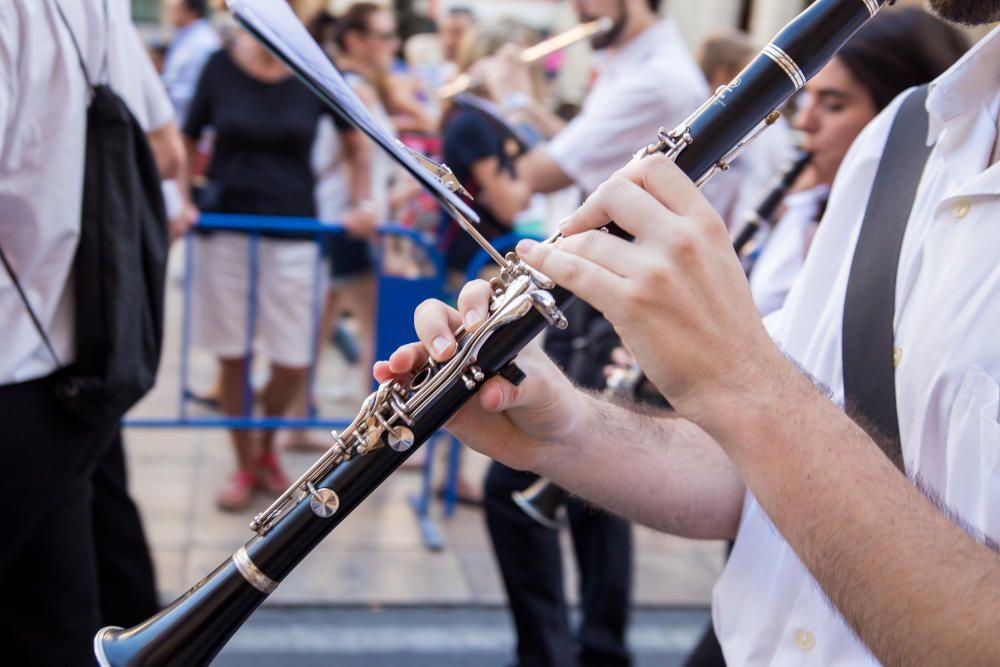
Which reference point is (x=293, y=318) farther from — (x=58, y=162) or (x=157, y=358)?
(x=58, y=162)

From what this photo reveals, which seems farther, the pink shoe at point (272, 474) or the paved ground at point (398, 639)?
the pink shoe at point (272, 474)

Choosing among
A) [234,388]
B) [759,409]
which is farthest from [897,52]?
[234,388]

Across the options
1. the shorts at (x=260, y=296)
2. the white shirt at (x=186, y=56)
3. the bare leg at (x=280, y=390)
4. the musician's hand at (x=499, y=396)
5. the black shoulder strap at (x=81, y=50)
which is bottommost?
the bare leg at (x=280, y=390)

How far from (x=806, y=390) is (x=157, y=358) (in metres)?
1.42

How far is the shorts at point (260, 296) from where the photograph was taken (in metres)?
4.12

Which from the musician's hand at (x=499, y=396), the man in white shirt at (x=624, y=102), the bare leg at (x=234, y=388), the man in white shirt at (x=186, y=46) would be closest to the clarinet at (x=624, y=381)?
the man in white shirt at (x=624, y=102)

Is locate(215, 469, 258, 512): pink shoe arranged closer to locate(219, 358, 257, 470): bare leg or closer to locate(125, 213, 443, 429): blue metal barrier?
locate(219, 358, 257, 470): bare leg

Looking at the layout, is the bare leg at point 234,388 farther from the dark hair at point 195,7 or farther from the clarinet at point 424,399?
the clarinet at point 424,399

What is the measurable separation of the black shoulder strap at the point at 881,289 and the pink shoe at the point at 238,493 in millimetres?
3160

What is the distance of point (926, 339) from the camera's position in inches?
48.9

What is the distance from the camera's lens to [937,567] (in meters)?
→ 1.01

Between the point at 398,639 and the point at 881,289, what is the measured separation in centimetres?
240

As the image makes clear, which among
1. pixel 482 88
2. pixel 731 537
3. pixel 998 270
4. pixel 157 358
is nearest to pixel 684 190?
pixel 998 270

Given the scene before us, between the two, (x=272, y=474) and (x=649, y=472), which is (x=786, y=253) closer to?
(x=649, y=472)
